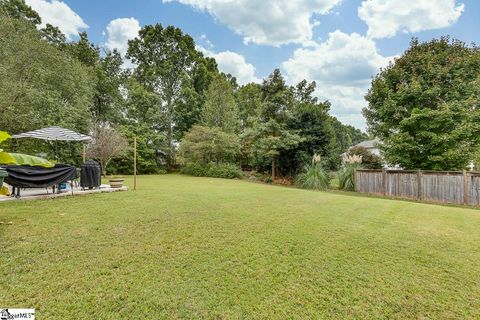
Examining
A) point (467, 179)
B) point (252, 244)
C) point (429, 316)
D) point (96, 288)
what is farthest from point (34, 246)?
point (467, 179)

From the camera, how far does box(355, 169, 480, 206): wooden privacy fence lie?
27.0ft

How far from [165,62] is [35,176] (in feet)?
70.0

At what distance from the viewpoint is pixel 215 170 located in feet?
59.9

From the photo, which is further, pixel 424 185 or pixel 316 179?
pixel 316 179

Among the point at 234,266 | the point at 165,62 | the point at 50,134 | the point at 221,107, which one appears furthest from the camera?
the point at 165,62

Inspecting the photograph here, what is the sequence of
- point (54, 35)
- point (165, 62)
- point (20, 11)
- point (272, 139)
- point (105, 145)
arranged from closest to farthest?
point (105, 145) < point (272, 139) < point (20, 11) < point (54, 35) < point (165, 62)

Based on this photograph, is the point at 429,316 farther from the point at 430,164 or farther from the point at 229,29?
the point at 229,29

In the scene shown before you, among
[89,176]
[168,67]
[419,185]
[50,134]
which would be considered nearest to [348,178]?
[419,185]

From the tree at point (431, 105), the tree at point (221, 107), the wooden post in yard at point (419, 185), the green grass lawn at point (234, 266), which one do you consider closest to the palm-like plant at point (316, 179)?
the tree at point (431, 105)

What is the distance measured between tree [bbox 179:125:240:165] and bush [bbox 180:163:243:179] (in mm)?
622

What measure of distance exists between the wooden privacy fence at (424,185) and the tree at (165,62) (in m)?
18.5

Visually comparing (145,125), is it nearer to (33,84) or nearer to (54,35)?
(33,84)

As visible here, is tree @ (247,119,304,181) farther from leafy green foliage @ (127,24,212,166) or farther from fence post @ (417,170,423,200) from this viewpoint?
leafy green foliage @ (127,24,212,166)

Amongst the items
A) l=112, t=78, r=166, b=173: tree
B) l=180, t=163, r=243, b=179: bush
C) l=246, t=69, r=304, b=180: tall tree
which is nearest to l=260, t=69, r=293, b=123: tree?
l=246, t=69, r=304, b=180: tall tree
